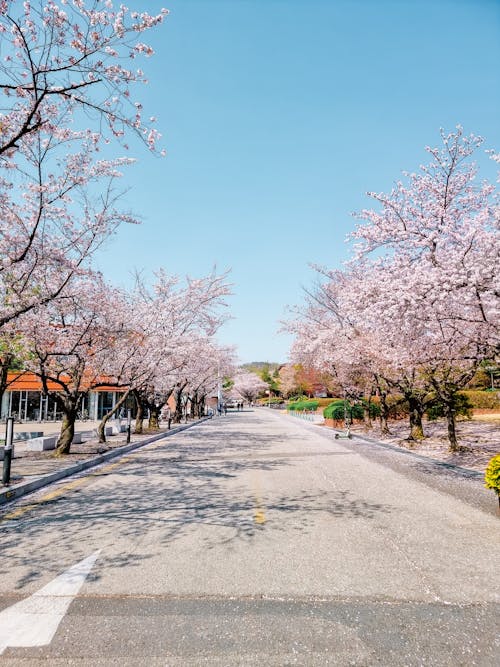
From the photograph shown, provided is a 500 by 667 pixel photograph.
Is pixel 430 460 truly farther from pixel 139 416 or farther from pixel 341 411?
pixel 341 411

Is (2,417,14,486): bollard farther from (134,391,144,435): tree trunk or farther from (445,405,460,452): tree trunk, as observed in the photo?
(134,391,144,435): tree trunk

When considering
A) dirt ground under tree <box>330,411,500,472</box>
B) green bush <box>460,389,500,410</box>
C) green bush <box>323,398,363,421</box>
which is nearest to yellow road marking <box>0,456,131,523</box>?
dirt ground under tree <box>330,411,500,472</box>

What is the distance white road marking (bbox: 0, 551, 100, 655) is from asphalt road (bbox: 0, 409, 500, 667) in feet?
0.05

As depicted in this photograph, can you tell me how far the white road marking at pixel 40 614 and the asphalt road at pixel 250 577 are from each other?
1 centimetres

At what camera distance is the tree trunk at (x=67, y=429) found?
48.4 ft

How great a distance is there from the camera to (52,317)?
50.1ft

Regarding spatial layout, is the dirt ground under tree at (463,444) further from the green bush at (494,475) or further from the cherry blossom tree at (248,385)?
the cherry blossom tree at (248,385)

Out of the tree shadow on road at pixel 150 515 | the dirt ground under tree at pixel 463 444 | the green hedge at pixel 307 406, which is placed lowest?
the dirt ground under tree at pixel 463 444

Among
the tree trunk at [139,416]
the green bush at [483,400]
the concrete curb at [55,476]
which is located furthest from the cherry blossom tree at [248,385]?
the concrete curb at [55,476]

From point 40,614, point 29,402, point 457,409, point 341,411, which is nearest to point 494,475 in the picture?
point 40,614

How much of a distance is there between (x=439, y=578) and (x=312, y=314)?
2752cm

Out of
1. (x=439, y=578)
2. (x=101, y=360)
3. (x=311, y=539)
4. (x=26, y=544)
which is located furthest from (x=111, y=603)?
(x=101, y=360)

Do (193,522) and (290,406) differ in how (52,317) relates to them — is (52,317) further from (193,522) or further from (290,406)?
(290,406)

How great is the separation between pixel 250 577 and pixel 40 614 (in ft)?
6.21
